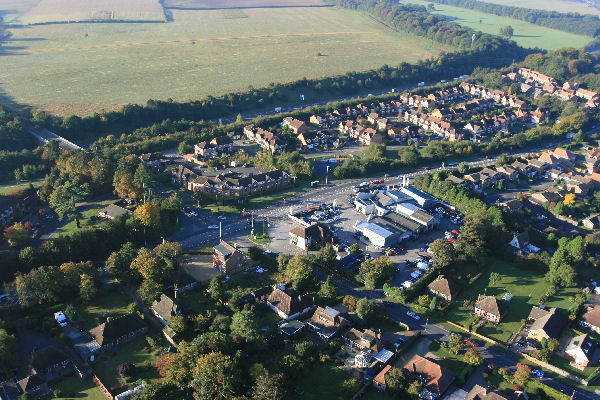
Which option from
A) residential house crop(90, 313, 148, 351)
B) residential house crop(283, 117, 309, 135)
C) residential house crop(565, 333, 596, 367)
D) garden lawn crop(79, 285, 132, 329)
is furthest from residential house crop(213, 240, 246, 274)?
residential house crop(283, 117, 309, 135)

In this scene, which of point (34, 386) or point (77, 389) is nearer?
point (34, 386)

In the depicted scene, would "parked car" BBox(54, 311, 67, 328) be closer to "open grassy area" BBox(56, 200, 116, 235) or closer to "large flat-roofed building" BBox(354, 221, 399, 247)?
"open grassy area" BBox(56, 200, 116, 235)

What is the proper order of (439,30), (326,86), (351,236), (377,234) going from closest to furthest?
(377,234), (351,236), (326,86), (439,30)

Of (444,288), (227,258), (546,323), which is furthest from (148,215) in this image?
(546,323)

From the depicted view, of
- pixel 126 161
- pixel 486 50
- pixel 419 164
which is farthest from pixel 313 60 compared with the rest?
pixel 126 161

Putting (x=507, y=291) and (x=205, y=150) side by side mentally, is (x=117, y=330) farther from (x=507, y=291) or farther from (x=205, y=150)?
(x=205, y=150)

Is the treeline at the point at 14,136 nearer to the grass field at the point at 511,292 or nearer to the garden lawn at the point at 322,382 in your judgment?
the garden lawn at the point at 322,382

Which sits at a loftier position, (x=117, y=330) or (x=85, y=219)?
(x=117, y=330)
